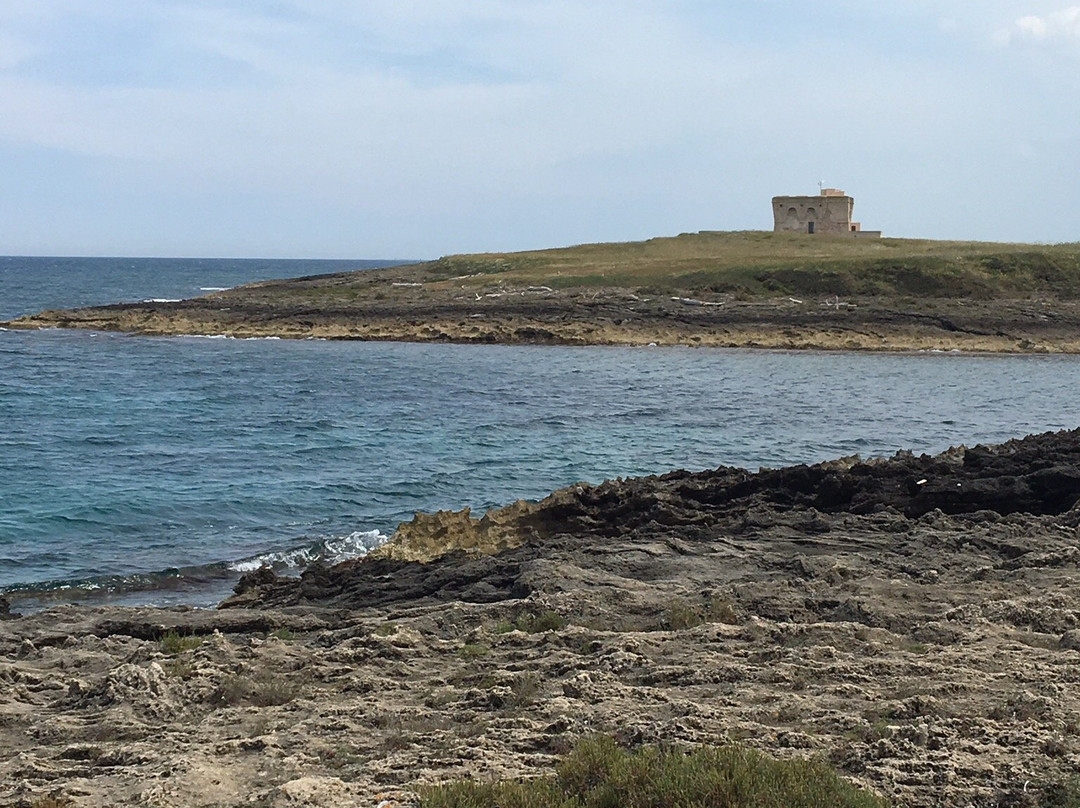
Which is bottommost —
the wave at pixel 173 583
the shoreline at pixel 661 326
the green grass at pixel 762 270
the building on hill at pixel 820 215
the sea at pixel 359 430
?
the wave at pixel 173 583

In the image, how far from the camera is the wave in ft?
47.8

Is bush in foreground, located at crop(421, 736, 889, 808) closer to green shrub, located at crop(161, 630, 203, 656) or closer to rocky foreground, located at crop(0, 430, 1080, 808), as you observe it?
rocky foreground, located at crop(0, 430, 1080, 808)

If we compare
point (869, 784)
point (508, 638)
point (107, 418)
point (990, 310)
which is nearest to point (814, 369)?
point (990, 310)

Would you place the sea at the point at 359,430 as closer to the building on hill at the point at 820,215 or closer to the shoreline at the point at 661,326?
the shoreline at the point at 661,326

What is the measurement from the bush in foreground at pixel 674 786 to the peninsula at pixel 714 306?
4620 centimetres

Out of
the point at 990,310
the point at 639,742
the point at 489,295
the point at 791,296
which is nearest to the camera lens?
the point at 639,742

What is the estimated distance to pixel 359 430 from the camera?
28.9m

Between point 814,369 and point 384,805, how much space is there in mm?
39369

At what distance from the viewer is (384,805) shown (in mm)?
6117

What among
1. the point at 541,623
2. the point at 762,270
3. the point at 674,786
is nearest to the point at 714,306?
the point at 762,270

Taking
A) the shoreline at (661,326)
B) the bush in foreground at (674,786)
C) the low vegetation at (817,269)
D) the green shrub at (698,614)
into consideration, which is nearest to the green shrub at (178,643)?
the green shrub at (698,614)

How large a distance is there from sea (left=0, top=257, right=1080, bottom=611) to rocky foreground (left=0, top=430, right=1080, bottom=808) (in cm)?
433

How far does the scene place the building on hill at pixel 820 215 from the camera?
88.6 meters

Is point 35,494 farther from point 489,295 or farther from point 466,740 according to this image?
point 489,295
